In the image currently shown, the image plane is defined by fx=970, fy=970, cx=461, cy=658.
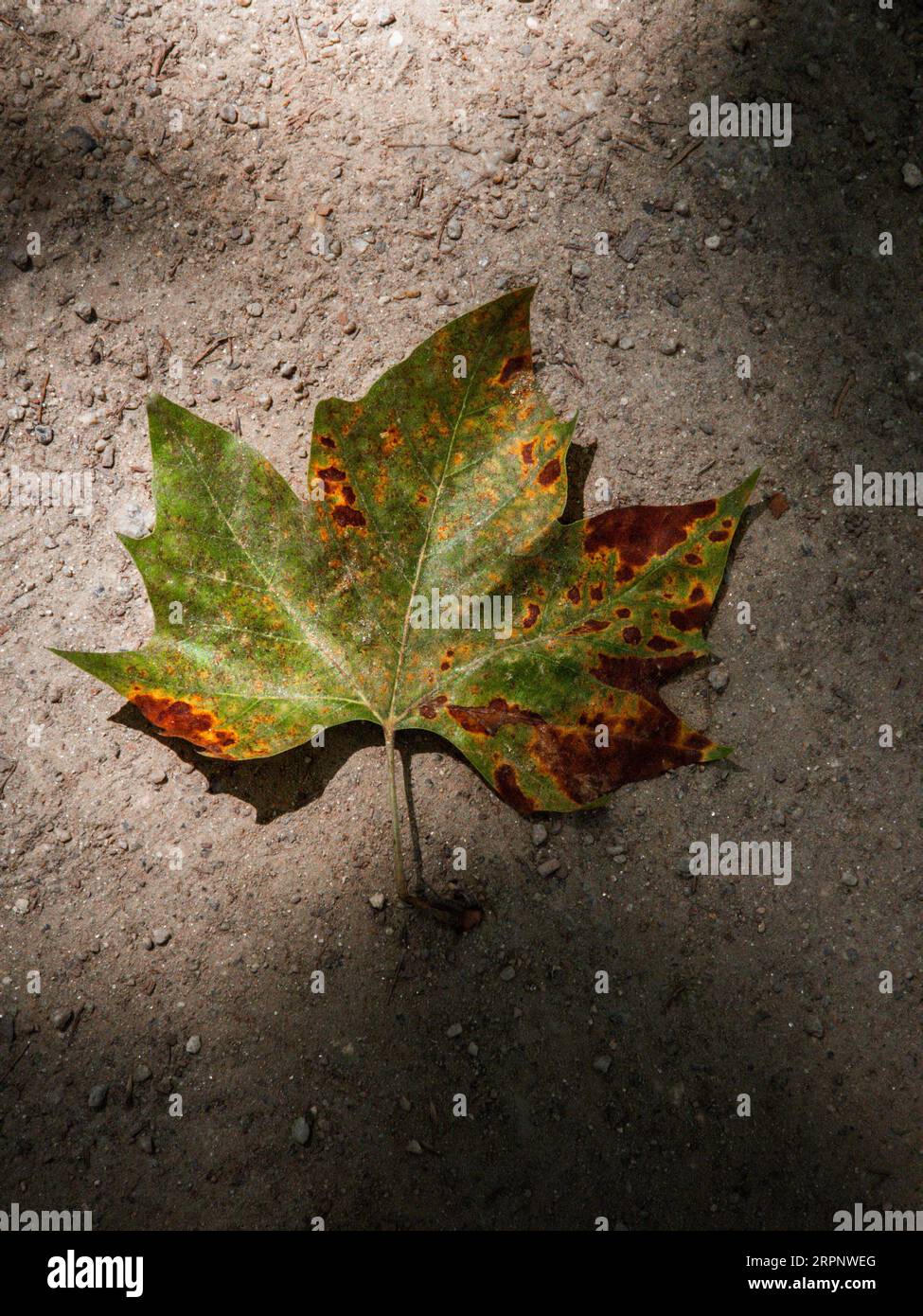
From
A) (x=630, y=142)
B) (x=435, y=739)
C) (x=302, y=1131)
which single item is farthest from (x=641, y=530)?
(x=302, y=1131)

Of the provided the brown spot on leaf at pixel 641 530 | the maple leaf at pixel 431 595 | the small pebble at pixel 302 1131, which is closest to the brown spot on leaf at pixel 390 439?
the maple leaf at pixel 431 595

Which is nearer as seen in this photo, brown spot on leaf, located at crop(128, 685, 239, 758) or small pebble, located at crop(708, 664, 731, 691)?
brown spot on leaf, located at crop(128, 685, 239, 758)

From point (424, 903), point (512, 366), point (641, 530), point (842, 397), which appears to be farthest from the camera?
point (842, 397)

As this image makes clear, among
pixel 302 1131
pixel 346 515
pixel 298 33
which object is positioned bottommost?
pixel 302 1131

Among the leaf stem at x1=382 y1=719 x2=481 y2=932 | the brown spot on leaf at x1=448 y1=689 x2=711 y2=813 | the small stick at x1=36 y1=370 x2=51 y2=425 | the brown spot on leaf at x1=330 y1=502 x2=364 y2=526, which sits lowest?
the leaf stem at x1=382 y1=719 x2=481 y2=932

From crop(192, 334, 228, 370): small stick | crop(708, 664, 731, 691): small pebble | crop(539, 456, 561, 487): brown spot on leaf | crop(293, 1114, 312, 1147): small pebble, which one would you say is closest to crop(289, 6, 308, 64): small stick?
crop(192, 334, 228, 370): small stick

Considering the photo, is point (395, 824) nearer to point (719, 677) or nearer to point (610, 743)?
point (610, 743)

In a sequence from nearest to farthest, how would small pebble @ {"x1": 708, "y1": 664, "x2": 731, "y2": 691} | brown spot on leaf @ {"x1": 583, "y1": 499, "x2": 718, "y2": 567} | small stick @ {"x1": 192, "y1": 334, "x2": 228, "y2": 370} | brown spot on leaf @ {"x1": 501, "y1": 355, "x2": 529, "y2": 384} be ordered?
brown spot on leaf @ {"x1": 501, "y1": 355, "x2": 529, "y2": 384}
brown spot on leaf @ {"x1": 583, "y1": 499, "x2": 718, "y2": 567}
small pebble @ {"x1": 708, "y1": 664, "x2": 731, "y2": 691}
small stick @ {"x1": 192, "y1": 334, "x2": 228, "y2": 370}

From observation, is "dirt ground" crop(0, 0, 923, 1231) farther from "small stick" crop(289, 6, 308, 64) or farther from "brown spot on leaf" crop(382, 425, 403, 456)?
"brown spot on leaf" crop(382, 425, 403, 456)

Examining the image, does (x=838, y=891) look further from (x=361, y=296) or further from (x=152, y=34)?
(x=152, y=34)
